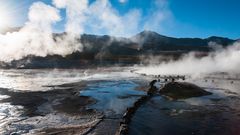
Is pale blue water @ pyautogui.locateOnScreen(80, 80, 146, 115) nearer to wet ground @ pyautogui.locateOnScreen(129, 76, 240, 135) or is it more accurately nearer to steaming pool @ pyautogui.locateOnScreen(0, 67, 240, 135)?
steaming pool @ pyautogui.locateOnScreen(0, 67, 240, 135)

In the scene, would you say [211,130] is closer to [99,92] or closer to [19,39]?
[99,92]

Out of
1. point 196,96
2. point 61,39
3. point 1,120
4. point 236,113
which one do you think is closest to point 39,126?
point 1,120

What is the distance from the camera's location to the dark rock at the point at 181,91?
2720cm

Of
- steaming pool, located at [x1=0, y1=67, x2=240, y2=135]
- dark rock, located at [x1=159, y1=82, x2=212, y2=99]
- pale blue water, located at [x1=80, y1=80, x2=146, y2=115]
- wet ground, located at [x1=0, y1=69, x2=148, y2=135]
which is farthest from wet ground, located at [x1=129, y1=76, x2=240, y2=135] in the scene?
wet ground, located at [x1=0, y1=69, x2=148, y2=135]

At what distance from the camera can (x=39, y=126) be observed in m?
17.1

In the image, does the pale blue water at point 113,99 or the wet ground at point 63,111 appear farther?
the pale blue water at point 113,99

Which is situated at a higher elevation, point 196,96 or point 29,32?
point 29,32

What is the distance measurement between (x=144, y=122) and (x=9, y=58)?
222ft

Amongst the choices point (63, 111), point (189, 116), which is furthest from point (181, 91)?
point (63, 111)

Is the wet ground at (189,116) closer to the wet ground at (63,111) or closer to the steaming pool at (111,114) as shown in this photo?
the steaming pool at (111,114)

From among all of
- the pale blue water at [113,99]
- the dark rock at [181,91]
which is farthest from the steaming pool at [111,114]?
the dark rock at [181,91]

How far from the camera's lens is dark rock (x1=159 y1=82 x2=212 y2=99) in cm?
2720

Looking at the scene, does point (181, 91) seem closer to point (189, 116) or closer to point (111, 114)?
point (189, 116)

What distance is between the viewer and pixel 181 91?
92.2ft
